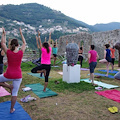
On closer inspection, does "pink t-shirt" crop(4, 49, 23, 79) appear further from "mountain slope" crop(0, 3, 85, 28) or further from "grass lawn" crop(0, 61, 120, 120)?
"mountain slope" crop(0, 3, 85, 28)

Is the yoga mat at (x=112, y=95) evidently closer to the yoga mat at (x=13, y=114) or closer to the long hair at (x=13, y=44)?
the yoga mat at (x=13, y=114)

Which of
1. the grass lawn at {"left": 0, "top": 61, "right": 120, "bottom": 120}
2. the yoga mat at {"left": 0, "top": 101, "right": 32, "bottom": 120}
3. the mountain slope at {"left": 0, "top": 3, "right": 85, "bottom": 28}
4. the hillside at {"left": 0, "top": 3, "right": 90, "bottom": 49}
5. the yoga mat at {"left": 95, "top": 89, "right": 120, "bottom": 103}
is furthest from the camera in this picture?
the mountain slope at {"left": 0, "top": 3, "right": 85, "bottom": 28}

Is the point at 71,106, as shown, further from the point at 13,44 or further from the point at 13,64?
the point at 13,44

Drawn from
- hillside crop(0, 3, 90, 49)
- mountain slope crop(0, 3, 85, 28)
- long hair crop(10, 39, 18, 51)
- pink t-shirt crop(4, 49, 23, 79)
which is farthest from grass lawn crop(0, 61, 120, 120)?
mountain slope crop(0, 3, 85, 28)

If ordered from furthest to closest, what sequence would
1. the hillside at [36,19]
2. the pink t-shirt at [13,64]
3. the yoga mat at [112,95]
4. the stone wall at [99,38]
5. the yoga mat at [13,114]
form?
the hillside at [36,19] < the stone wall at [99,38] < the yoga mat at [112,95] < the yoga mat at [13,114] < the pink t-shirt at [13,64]

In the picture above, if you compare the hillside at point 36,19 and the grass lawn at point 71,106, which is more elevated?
the hillside at point 36,19

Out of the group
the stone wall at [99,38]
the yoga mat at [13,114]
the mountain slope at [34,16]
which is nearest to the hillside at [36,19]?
the mountain slope at [34,16]

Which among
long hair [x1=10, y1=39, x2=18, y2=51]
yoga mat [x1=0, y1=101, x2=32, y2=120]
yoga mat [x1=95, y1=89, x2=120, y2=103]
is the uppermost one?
long hair [x1=10, y1=39, x2=18, y2=51]

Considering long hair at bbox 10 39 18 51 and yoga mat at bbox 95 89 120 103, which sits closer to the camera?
long hair at bbox 10 39 18 51

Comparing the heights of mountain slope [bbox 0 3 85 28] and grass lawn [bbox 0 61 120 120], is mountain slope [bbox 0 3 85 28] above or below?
above

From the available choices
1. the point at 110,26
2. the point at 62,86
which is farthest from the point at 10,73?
the point at 110,26

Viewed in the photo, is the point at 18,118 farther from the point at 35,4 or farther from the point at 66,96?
the point at 35,4

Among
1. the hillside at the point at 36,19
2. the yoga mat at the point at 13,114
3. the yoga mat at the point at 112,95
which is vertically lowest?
the yoga mat at the point at 112,95

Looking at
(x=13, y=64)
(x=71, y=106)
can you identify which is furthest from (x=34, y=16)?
(x=13, y=64)
